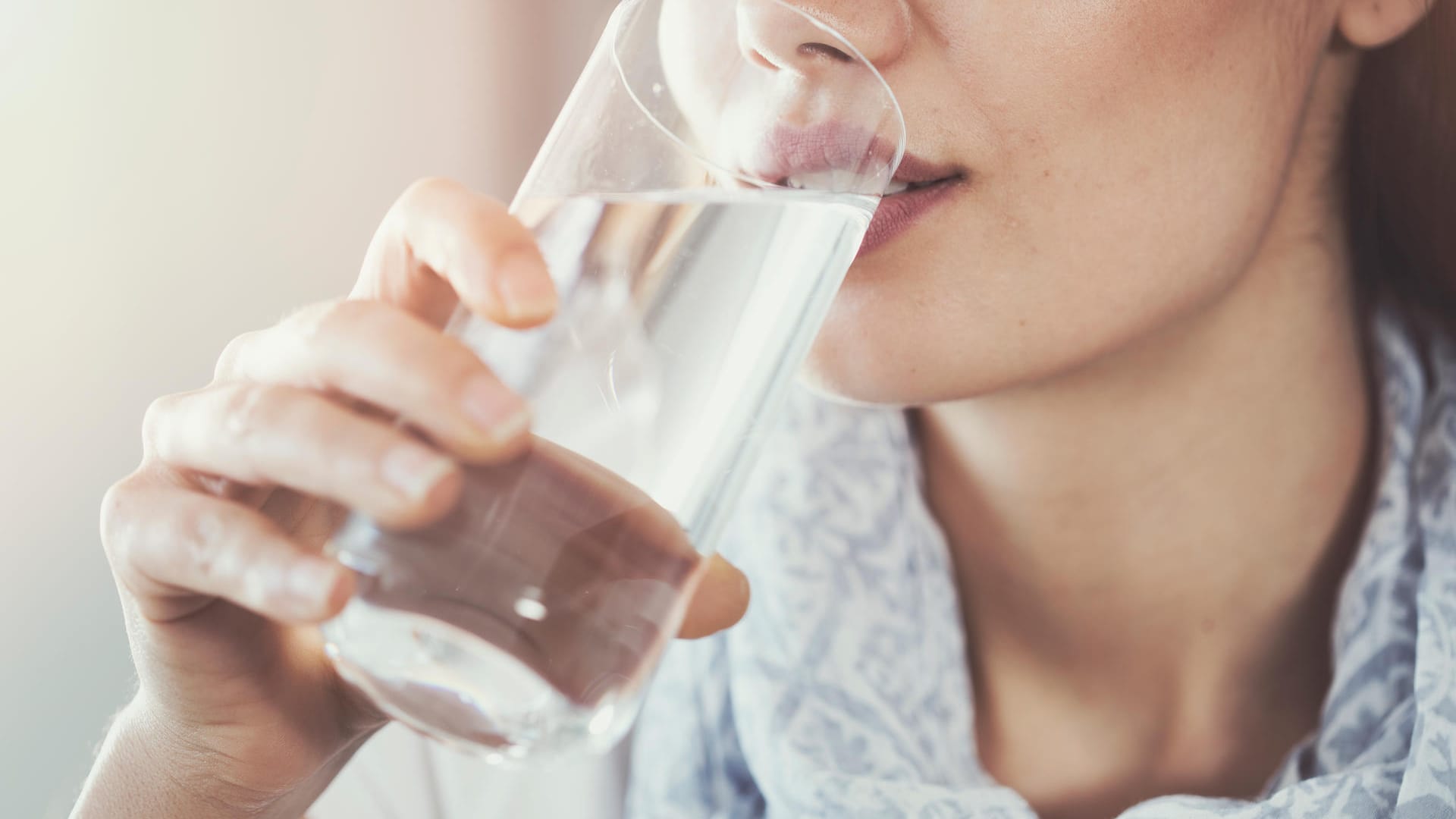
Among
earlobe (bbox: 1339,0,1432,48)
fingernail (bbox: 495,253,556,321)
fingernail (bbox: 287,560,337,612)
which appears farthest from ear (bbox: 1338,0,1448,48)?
fingernail (bbox: 287,560,337,612)

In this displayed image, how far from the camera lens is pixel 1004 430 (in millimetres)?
1013

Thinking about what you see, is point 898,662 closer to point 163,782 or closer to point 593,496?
point 163,782

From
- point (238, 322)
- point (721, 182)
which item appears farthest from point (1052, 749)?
point (238, 322)

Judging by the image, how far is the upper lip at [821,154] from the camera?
1.60ft

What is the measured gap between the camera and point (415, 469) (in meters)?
0.40

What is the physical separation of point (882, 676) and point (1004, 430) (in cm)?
24

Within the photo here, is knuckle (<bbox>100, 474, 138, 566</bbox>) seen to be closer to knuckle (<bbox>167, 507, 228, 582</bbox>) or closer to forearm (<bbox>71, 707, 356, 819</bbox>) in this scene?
knuckle (<bbox>167, 507, 228, 582</bbox>)

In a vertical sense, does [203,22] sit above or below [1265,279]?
below

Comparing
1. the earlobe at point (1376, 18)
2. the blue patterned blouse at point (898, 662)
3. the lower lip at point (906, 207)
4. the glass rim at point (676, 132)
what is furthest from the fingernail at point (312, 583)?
the earlobe at point (1376, 18)

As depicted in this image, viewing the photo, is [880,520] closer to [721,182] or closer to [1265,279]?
[1265,279]

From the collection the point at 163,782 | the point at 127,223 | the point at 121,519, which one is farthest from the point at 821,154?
the point at 127,223

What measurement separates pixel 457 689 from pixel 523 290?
0.14 meters

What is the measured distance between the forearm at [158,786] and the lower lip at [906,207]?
1.51 ft

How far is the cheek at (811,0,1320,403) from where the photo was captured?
662 millimetres
